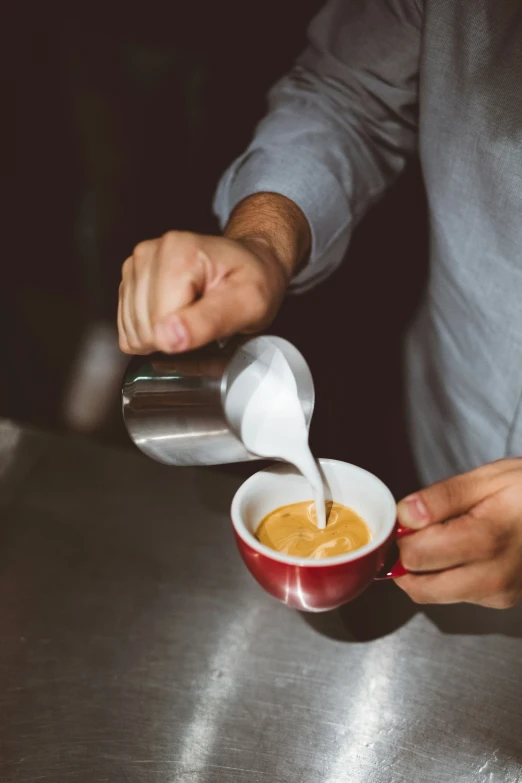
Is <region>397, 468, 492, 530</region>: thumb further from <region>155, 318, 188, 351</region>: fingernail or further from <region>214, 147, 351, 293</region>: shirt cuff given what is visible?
<region>214, 147, 351, 293</region>: shirt cuff

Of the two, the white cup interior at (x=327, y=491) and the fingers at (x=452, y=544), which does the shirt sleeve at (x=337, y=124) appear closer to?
the white cup interior at (x=327, y=491)

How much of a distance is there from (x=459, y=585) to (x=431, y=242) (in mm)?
713

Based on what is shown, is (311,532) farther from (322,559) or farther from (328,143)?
(328,143)

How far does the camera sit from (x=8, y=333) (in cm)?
326

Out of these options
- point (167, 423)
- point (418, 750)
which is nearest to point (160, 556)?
point (167, 423)

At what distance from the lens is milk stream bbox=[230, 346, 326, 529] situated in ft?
3.02

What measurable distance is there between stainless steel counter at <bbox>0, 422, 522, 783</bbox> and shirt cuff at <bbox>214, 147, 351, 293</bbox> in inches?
21.2

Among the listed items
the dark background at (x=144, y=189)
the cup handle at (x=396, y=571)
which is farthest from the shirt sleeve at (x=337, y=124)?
the dark background at (x=144, y=189)

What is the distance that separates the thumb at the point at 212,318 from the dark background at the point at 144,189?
135 cm

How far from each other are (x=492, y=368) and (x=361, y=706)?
64 cm

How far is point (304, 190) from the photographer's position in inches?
51.3

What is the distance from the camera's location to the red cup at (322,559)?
2.70ft

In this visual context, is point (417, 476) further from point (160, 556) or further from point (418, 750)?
point (418, 750)

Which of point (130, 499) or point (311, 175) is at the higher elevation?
point (311, 175)
